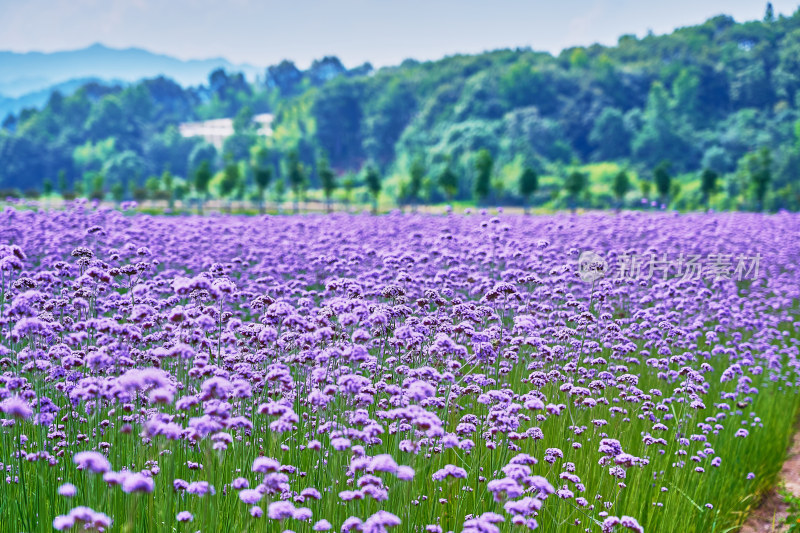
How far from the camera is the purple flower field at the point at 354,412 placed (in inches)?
195

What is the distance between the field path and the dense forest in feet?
239

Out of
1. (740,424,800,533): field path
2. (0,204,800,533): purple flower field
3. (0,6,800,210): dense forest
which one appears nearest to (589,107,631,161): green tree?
(0,6,800,210): dense forest

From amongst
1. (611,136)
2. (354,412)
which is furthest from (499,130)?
(354,412)

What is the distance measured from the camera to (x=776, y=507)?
9789 millimetres

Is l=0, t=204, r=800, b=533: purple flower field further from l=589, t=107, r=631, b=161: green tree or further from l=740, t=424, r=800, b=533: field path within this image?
l=589, t=107, r=631, b=161: green tree

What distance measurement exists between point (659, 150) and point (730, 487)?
123 meters

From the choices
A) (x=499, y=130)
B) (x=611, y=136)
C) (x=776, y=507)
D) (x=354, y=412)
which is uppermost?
(x=499, y=130)

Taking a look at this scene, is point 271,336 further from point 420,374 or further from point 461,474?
point 461,474

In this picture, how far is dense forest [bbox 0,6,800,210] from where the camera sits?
10812cm

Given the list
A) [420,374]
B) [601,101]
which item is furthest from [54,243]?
[601,101]

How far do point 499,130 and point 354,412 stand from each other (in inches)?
5152

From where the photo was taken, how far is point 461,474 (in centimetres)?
492

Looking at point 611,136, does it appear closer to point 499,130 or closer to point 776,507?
point 499,130

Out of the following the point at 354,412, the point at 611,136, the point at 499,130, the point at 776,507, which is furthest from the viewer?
the point at 499,130
